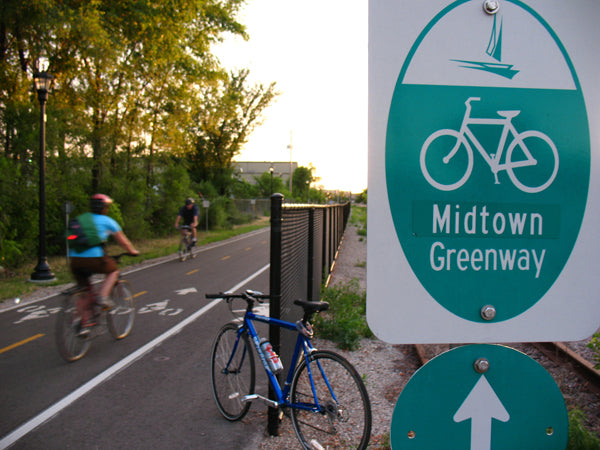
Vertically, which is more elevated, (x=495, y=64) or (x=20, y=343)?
(x=495, y=64)

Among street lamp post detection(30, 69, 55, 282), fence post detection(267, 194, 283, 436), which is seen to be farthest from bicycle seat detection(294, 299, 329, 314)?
street lamp post detection(30, 69, 55, 282)

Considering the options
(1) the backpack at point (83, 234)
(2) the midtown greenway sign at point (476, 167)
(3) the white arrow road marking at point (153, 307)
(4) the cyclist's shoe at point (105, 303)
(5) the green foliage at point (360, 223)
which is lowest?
(5) the green foliage at point (360, 223)

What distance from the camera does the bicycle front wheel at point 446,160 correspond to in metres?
1.21

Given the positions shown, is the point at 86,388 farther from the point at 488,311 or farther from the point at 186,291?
the point at 186,291

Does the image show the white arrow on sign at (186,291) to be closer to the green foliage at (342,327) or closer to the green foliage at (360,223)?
the green foliage at (342,327)

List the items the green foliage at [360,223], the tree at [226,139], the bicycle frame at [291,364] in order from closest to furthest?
1. the bicycle frame at [291,364]
2. the green foliage at [360,223]
3. the tree at [226,139]

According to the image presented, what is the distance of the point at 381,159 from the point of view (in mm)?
1211

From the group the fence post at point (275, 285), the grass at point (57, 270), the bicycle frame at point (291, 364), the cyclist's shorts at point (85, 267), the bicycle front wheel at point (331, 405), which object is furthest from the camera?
the grass at point (57, 270)

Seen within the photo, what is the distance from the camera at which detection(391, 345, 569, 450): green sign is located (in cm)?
119

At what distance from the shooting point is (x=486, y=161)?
1.20 meters

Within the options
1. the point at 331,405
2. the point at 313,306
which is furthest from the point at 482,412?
the point at 331,405

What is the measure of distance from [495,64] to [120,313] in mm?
6768

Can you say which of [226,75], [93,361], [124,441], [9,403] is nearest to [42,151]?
[93,361]

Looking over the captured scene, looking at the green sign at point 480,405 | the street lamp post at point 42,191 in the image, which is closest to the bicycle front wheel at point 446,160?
the green sign at point 480,405
